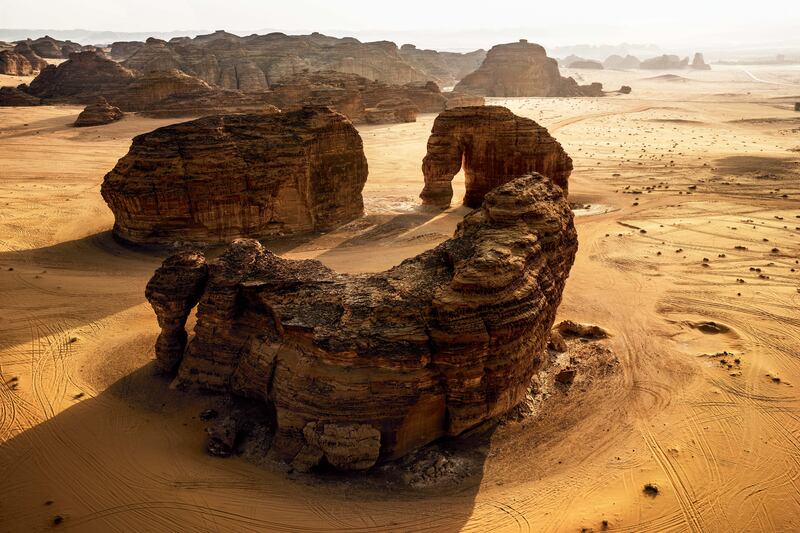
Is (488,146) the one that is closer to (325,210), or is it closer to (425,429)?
(325,210)

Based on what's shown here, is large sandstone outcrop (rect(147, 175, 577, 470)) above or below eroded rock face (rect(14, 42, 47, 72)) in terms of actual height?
below

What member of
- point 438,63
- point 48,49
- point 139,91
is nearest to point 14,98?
point 139,91

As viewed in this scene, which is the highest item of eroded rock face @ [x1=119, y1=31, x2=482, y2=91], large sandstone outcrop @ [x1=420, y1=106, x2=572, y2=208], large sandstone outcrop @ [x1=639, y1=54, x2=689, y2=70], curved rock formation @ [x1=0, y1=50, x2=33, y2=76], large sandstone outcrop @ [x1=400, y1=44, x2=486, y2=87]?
large sandstone outcrop @ [x1=639, y1=54, x2=689, y2=70]

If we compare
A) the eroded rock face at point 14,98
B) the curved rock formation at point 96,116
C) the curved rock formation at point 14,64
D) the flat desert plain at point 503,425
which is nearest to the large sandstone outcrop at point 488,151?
the flat desert plain at point 503,425

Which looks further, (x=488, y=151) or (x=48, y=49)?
(x=48, y=49)

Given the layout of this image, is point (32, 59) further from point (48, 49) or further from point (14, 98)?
point (14, 98)

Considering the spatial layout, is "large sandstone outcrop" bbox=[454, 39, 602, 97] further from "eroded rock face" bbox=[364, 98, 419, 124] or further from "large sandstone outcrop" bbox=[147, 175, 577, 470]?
"large sandstone outcrop" bbox=[147, 175, 577, 470]

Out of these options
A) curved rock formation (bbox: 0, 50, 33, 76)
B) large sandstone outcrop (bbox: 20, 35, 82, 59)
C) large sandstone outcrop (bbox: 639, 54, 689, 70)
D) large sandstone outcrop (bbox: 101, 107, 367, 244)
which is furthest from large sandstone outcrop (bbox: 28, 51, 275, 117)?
large sandstone outcrop (bbox: 639, 54, 689, 70)
